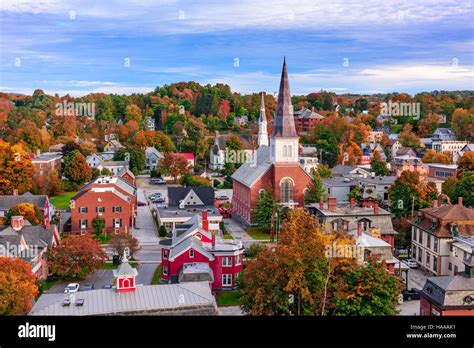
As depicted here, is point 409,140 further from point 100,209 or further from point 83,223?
point 83,223

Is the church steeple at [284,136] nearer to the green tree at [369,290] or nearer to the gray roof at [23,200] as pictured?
the gray roof at [23,200]

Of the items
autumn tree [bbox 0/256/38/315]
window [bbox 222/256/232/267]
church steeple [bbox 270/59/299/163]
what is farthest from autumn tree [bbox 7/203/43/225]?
church steeple [bbox 270/59/299/163]

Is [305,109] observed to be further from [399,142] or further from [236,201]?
[236,201]

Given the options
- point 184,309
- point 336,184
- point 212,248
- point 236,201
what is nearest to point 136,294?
point 184,309

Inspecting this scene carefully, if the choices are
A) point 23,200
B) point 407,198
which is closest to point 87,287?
point 23,200

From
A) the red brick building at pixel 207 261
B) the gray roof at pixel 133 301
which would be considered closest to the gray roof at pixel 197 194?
the red brick building at pixel 207 261

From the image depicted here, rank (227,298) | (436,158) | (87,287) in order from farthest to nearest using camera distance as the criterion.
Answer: (436,158), (87,287), (227,298)
